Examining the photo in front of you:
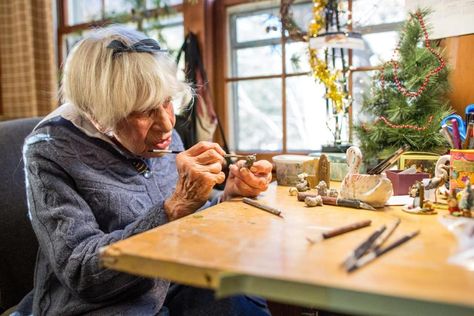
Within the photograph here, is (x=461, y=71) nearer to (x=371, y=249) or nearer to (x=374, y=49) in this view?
(x=374, y=49)

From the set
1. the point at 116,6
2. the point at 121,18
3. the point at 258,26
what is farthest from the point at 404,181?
the point at 116,6

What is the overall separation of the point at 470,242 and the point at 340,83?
101 cm

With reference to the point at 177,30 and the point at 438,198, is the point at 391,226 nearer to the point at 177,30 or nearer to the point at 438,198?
the point at 438,198

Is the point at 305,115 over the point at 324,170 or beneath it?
over

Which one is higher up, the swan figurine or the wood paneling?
the wood paneling

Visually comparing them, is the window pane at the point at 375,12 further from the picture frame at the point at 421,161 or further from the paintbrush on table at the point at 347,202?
the paintbrush on table at the point at 347,202

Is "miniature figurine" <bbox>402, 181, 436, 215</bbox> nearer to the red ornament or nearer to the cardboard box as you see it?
the cardboard box

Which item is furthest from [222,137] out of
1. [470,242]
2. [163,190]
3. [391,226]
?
[470,242]

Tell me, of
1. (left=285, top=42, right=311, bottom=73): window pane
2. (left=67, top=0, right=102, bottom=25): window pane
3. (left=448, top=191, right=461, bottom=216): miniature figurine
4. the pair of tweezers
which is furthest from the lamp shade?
(left=67, top=0, right=102, bottom=25): window pane

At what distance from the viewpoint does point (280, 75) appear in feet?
6.20

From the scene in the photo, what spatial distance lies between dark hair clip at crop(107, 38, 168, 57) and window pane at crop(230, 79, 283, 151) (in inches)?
36.3

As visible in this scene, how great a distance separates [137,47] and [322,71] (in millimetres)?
710

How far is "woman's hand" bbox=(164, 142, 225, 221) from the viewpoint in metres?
0.90

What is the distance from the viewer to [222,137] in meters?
1.93
